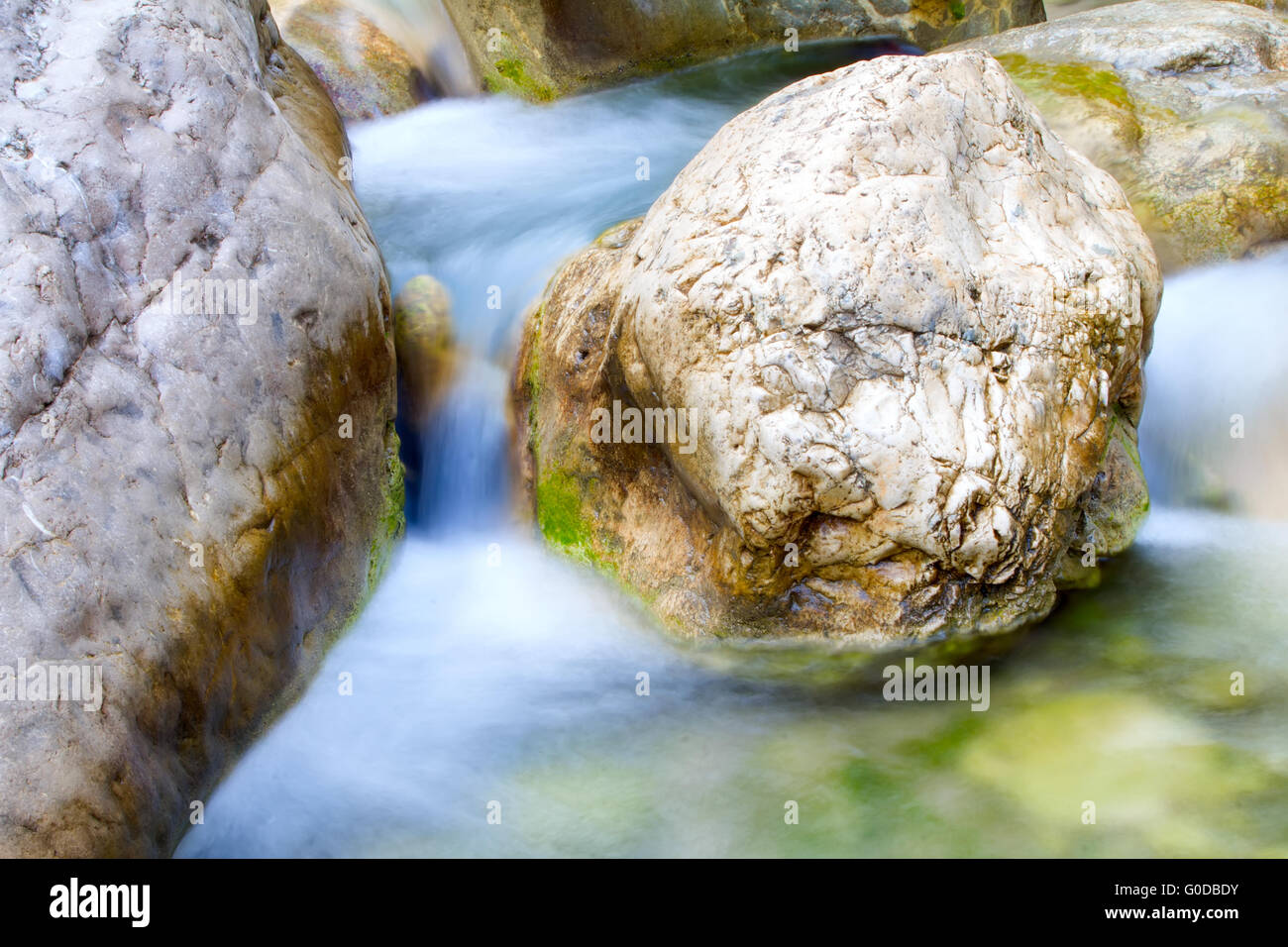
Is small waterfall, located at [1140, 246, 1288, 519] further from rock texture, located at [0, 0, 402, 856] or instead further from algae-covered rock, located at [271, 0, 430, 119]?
algae-covered rock, located at [271, 0, 430, 119]

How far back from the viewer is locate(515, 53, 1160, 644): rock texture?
13.5 feet

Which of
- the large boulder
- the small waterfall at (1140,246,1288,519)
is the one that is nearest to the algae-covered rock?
the large boulder

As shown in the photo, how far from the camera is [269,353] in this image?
4.25 m

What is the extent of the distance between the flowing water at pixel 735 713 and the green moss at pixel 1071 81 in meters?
1.37

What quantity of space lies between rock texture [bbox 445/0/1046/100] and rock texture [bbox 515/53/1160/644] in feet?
14.3

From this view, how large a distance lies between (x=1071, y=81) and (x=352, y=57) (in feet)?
15.9

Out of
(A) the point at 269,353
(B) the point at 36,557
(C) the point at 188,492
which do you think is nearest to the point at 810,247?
(A) the point at 269,353

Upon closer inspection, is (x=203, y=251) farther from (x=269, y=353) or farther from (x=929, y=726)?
(x=929, y=726)

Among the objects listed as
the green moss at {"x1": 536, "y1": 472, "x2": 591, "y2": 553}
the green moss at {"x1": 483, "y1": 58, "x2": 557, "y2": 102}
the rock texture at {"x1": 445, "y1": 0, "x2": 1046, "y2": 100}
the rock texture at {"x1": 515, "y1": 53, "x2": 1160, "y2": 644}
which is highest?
the rock texture at {"x1": 445, "y1": 0, "x2": 1046, "y2": 100}

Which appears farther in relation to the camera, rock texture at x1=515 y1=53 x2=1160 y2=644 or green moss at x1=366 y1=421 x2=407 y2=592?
green moss at x1=366 y1=421 x2=407 y2=592
